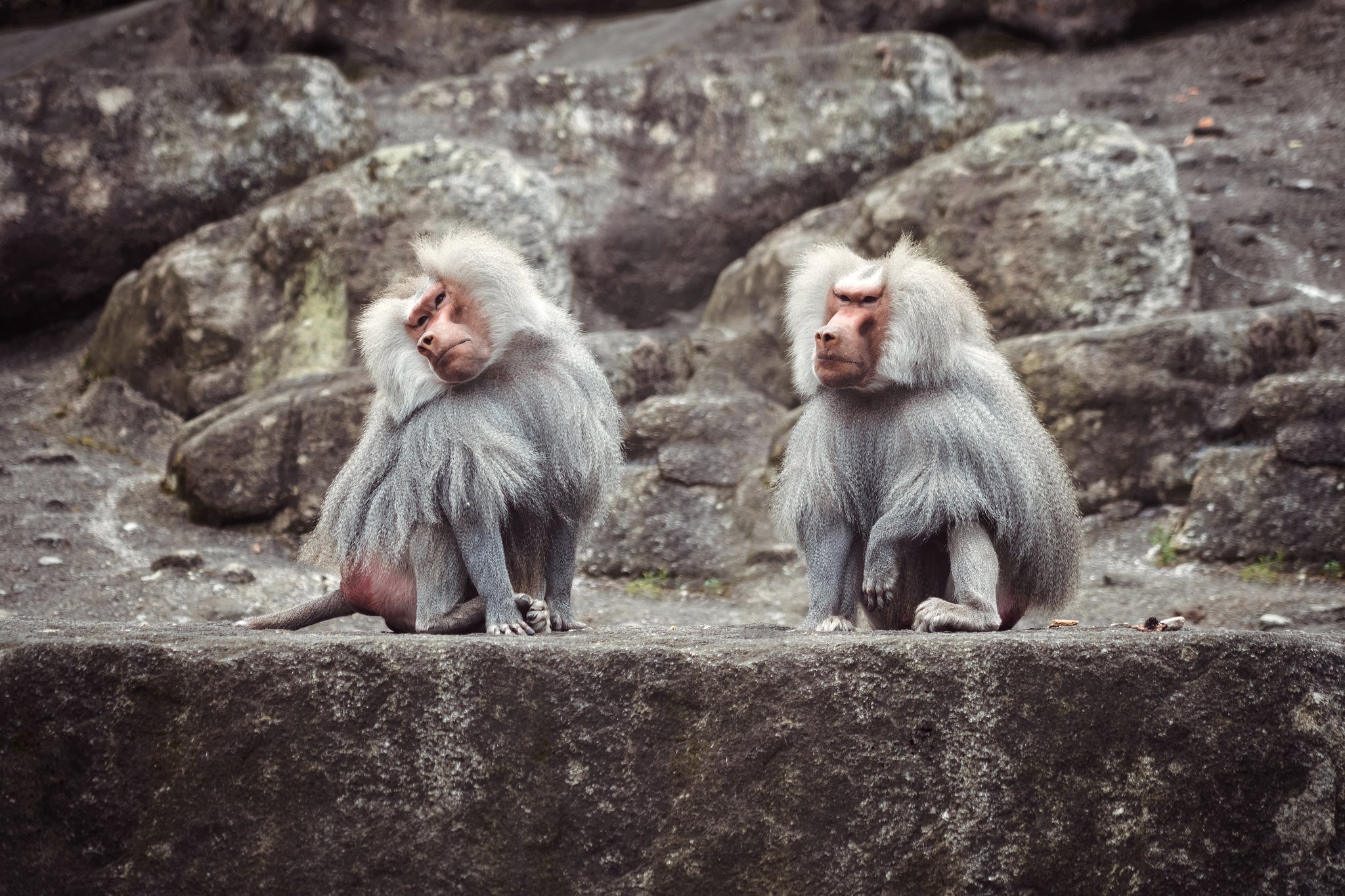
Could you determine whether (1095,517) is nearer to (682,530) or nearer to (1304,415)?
(1304,415)

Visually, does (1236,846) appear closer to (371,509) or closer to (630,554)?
(371,509)

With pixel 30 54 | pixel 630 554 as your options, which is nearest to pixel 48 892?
Result: pixel 630 554

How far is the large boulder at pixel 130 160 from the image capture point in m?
9.57

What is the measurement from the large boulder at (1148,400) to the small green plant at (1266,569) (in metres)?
0.65

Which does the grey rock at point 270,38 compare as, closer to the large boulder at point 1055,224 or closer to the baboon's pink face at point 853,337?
the large boulder at point 1055,224

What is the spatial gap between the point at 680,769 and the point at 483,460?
4.59ft

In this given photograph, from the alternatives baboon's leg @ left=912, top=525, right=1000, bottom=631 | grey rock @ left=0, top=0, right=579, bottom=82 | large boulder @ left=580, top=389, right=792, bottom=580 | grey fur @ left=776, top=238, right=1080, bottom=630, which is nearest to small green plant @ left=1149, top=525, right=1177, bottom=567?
large boulder @ left=580, top=389, right=792, bottom=580

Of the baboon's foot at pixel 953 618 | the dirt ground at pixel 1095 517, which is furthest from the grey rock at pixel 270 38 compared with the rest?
the baboon's foot at pixel 953 618

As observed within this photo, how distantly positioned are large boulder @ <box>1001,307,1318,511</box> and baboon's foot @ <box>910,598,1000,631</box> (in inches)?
135

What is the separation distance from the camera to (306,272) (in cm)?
916

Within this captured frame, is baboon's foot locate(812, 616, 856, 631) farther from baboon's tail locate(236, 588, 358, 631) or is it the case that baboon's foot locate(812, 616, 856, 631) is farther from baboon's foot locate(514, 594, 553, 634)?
baboon's tail locate(236, 588, 358, 631)

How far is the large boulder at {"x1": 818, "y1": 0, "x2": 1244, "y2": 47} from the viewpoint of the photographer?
38.4 ft

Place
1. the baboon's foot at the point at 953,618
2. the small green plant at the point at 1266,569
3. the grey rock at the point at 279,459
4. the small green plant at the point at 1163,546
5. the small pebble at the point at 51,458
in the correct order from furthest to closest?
the small pebble at the point at 51,458 < the grey rock at the point at 279,459 < the small green plant at the point at 1163,546 < the small green plant at the point at 1266,569 < the baboon's foot at the point at 953,618

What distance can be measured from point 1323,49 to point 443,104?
287 inches
